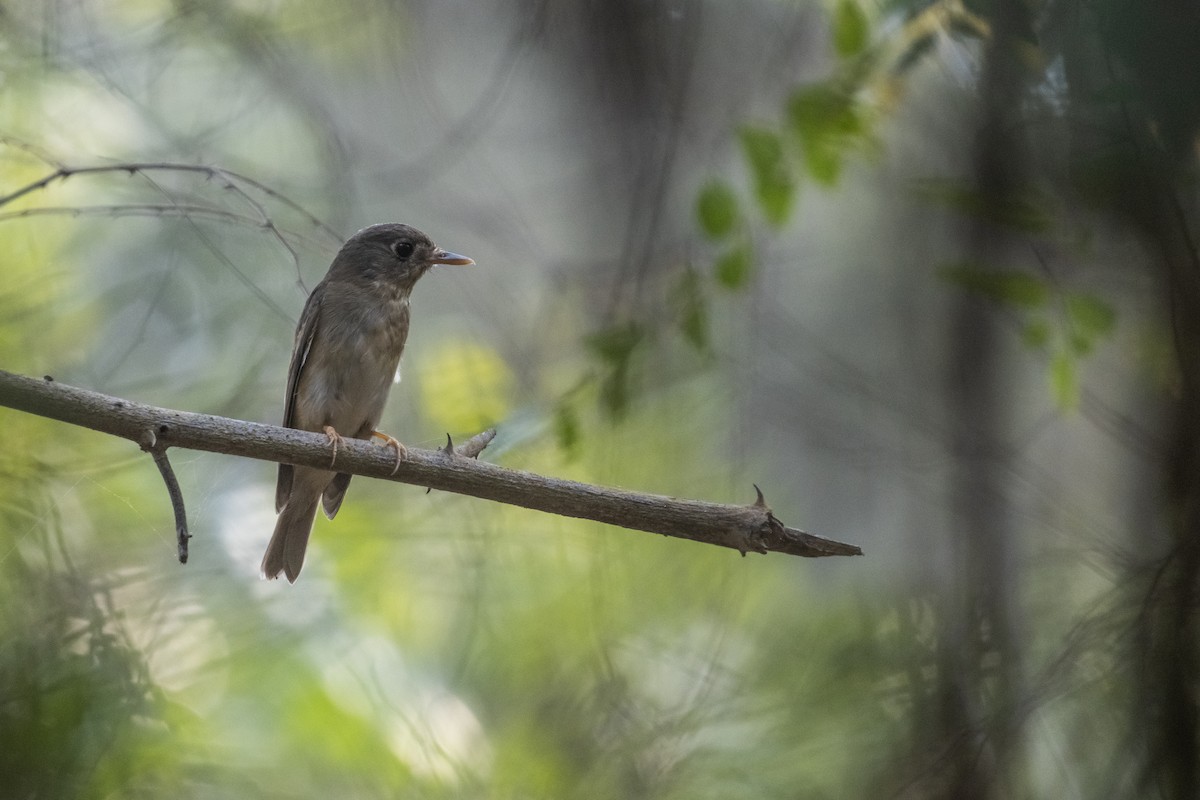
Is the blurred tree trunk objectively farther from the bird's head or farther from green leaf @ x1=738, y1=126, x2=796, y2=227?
the bird's head

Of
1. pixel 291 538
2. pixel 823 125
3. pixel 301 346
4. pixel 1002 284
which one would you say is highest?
pixel 823 125

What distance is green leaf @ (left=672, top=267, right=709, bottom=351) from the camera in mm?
2459

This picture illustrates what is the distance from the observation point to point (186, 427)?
1.60 metres

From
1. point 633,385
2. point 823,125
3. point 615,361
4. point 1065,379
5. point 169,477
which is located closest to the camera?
point 169,477

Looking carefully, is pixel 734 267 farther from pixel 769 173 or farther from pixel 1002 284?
pixel 1002 284

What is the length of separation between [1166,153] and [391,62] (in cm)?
186

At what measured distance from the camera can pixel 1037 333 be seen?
A: 2279 mm

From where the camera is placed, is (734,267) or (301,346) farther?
Result: (301,346)

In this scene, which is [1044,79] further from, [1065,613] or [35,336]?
[35,336]

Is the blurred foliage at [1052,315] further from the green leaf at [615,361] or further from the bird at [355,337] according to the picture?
the bird at [355,337]

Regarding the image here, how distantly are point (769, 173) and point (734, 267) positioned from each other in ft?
0.75

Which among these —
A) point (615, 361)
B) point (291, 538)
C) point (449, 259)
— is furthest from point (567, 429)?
point (291, 538)

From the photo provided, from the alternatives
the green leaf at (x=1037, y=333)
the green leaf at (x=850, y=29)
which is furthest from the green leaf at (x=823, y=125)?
the green leaf at (x=1037, y=333)

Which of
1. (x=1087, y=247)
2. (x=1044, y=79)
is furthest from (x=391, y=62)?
(x=1087, y=247)
